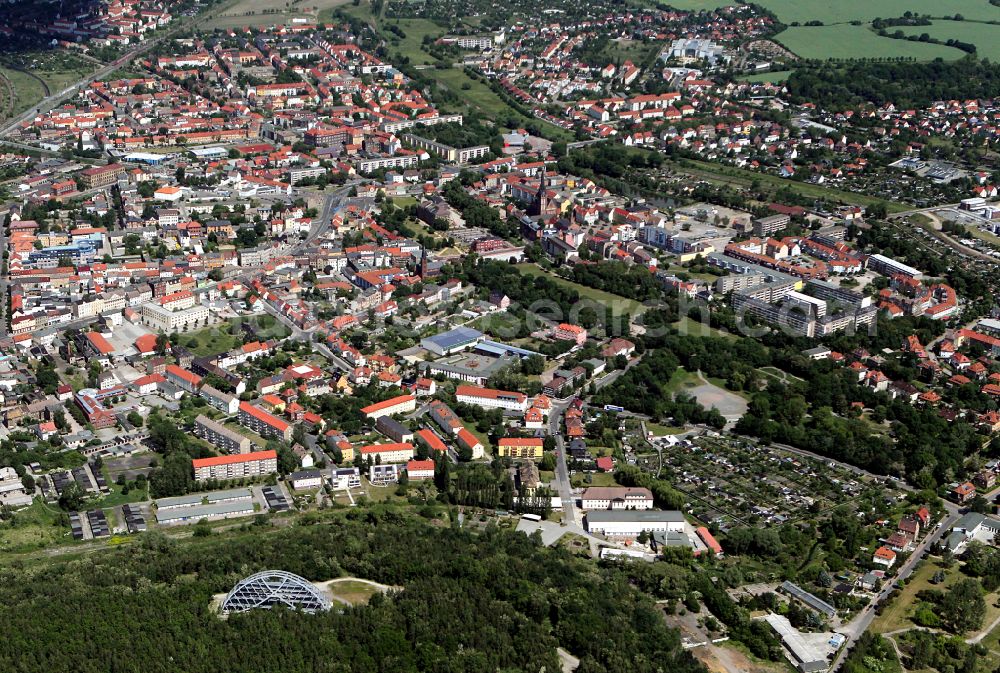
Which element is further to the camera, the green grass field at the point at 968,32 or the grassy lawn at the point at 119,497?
the green grass field at the point at 968,32

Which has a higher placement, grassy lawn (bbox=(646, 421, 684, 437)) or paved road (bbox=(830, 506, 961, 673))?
paved road (bbox=(830, 506, 961, 673))

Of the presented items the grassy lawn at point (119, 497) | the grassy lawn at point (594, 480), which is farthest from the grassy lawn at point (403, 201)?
the grassy lawn at point (119, 497)

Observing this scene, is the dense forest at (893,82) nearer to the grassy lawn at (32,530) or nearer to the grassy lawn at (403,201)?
the grassy lawn at (403,201)

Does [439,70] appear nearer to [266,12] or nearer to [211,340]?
[266,12]

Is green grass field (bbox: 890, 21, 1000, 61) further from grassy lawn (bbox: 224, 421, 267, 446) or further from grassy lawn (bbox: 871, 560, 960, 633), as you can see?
grassy lawn (bbox: 224, 421, 267, 446)

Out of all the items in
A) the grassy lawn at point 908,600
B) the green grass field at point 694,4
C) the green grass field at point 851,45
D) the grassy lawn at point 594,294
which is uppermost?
the grassy lawn at point 908,600

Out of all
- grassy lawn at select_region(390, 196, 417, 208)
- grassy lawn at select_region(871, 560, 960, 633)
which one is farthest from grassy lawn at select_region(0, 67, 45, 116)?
grassy lawn at select_region(871, 560, 960, 633)
